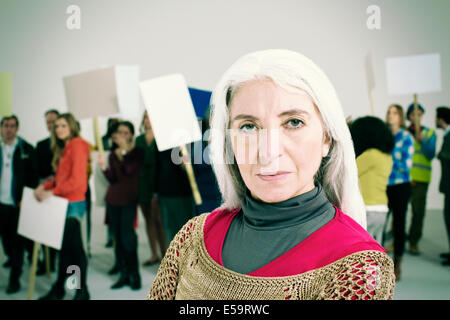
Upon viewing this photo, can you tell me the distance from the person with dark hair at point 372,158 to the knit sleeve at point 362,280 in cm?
40

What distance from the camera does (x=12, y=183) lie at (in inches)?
132

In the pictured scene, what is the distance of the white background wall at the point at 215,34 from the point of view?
1.20 metres

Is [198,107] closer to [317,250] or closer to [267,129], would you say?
[267,129]

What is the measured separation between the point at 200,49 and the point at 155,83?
0.81ft

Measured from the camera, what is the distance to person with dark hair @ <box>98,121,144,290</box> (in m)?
3.24

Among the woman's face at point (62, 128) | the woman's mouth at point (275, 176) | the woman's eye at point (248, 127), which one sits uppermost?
the woman's eye at point (248, 127)

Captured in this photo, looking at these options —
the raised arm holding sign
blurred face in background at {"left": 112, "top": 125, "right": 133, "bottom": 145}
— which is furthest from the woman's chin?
blurred face in background at {"left": 112, "top": 125, "right": 133, "bottom": 145}

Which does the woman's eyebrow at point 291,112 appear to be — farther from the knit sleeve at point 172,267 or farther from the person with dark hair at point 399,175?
the person with dark hair at point 399,175

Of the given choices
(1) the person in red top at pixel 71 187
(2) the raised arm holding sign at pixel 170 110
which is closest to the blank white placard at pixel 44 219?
(1) the person in red top at pixel 71 187

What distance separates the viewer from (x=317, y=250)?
0.72 m

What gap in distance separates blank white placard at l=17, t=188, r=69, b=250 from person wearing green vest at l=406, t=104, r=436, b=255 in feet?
9.21

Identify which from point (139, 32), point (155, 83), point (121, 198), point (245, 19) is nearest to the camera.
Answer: point (155, 83)

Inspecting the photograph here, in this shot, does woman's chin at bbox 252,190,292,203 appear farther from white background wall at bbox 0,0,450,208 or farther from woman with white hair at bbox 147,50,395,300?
white background wall at bbox 0,0,450,208

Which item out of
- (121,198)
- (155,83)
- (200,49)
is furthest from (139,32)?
(121,198)
